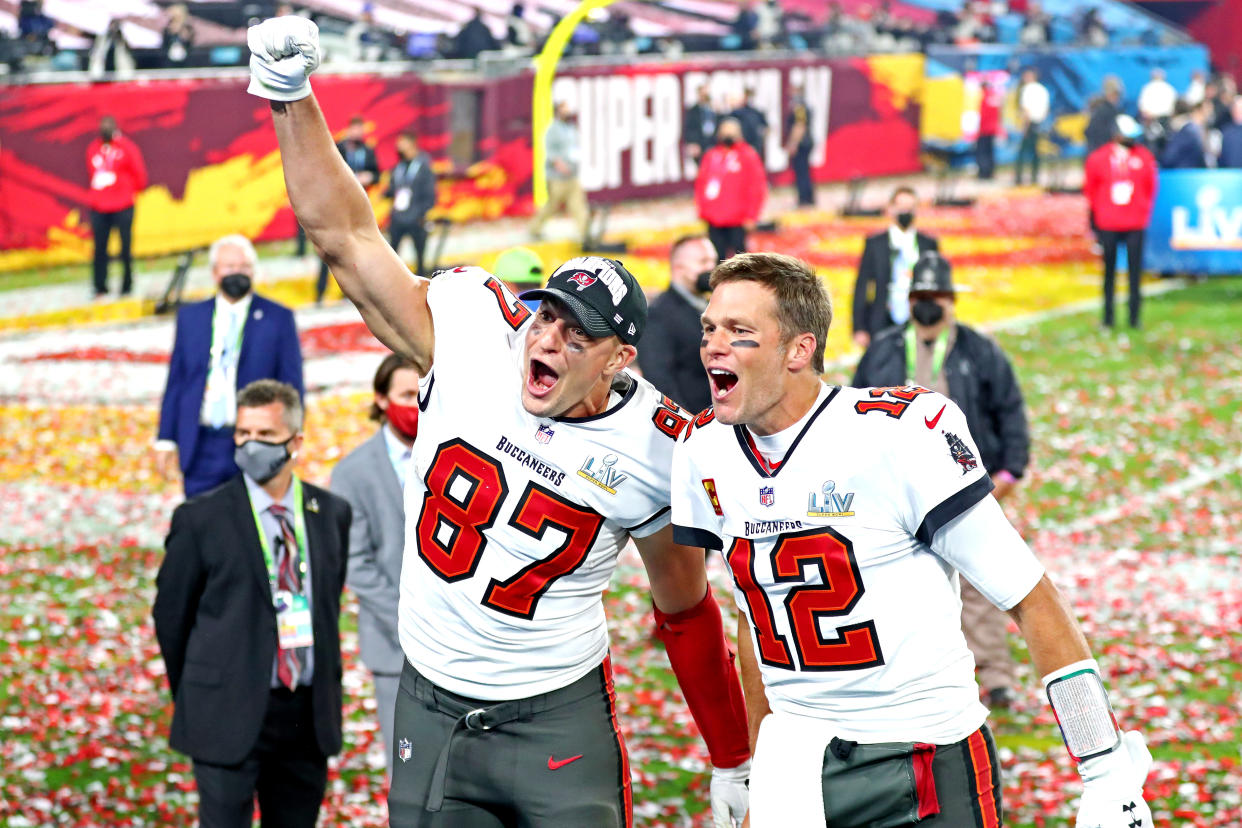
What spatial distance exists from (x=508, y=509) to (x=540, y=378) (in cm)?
36

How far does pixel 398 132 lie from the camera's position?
26500 millimetres

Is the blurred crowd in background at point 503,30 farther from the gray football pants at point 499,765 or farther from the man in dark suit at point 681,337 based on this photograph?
the gray football pants at point 499,765

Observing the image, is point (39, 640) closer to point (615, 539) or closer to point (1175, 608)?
point (615, 539)

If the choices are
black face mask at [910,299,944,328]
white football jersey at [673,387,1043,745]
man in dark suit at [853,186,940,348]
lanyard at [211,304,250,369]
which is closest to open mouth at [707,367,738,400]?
white football jersey at [673,387,1043,745]

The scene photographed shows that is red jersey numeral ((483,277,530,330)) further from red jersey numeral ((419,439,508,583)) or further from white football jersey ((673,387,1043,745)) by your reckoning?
white football jersey ((673,387,1043,745))

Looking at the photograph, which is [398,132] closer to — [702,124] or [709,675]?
[702,124]

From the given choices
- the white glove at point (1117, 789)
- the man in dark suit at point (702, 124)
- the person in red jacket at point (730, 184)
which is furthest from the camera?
the man in dark suit at point (702, 124)

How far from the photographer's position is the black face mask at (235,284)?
918 cm

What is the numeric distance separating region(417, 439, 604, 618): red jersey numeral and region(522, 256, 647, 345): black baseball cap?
18.3 inches

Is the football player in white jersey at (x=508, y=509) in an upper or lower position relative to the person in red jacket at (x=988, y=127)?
upper

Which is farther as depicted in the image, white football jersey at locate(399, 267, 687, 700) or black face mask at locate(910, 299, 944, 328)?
black face mask at locate(910, 299, 944, 328)

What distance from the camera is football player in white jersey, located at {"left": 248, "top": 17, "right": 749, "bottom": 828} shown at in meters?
4.30

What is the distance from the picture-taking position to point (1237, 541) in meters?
11.9

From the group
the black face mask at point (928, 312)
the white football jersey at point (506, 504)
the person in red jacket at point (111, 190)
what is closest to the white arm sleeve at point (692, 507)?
the white football jersey at point (506, 504)
